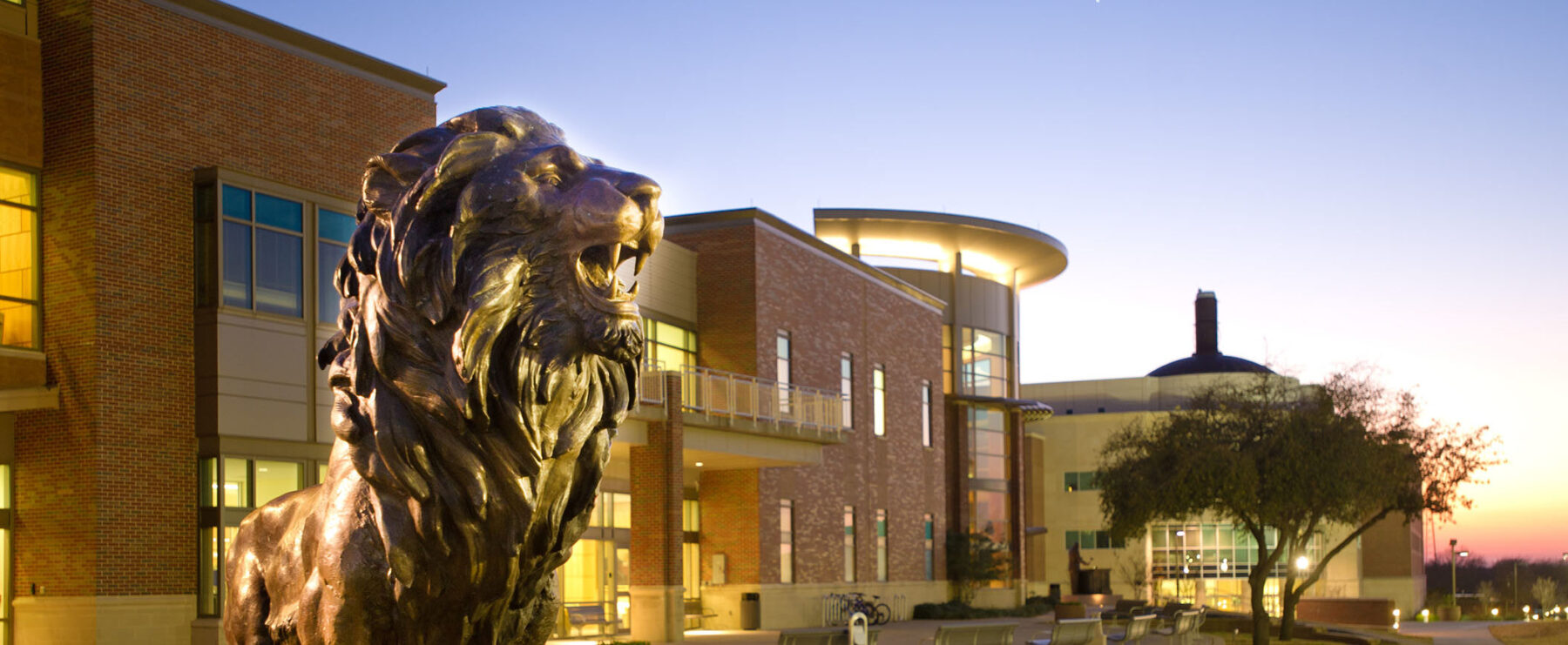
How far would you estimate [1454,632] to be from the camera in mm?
44750

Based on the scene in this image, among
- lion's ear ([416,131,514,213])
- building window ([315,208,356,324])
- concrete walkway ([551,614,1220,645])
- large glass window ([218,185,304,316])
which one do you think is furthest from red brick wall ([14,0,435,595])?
lion's ear ([416,131,514,213])

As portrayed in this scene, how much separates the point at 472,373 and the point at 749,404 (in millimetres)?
30885

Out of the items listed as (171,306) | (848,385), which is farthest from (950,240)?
(171,306)

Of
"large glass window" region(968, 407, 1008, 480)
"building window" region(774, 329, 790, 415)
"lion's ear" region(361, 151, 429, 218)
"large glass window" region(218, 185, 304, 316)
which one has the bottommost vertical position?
"large glass window" region(968, 407, 1008, 480)

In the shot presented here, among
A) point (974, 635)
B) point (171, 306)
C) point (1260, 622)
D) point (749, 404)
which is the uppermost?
point (171, 306)

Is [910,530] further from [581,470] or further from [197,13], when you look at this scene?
[581,470]

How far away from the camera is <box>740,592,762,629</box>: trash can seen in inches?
1427

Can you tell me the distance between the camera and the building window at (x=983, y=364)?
184 ft

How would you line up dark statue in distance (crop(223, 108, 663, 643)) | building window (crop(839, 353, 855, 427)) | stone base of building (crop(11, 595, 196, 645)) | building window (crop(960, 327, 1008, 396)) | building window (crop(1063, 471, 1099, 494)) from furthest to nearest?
building window (crop(1063, 471, 1099, 494)), building window (crop(960, 327, 1008, 396)), building window (crop(839, 353, 855, 427)), stone base of building (crop(11, 595, 196, 645)), dark statue in distance (crop(223, 108, 663, 643))

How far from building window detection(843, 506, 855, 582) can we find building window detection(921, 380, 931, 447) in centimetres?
775

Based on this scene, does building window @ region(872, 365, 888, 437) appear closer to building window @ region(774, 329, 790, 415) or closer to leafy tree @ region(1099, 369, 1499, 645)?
building window @ region(774, 329, 790, 415)

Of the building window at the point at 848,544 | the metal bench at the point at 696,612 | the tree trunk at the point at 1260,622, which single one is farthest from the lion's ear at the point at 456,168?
the building window at the point at 848,544

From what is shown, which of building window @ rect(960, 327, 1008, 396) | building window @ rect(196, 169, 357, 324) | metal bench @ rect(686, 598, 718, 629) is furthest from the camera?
building window @ rect(960, 327, 1008, 396)

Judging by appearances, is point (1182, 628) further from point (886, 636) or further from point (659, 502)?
point (659, 502)
